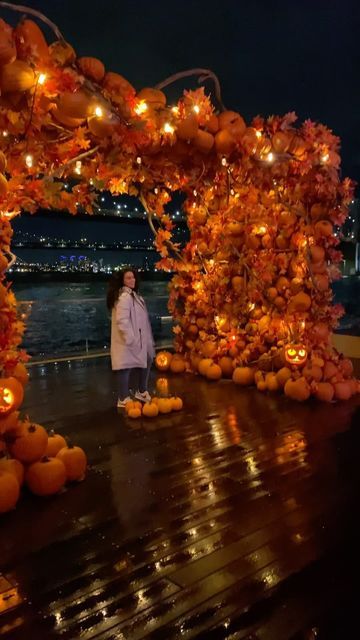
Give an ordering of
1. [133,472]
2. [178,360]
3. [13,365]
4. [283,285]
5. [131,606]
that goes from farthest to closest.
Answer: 1. [178,360]
2. [283,285]
3. [133,472]
4. [13,365]
5. [131,606]

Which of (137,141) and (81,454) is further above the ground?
(137,141)

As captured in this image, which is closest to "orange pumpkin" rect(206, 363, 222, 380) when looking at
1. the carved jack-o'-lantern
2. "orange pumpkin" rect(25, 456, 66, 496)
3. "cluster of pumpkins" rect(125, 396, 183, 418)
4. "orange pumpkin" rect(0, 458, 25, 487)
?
the carved jack-o'-lantern

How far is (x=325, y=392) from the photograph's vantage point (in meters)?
6.64

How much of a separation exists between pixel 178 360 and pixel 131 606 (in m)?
6.07

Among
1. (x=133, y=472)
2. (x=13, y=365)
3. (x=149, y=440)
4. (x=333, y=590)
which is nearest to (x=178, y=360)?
(x=149, y=440)

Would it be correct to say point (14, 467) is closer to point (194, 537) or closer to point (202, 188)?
point (194, 537)

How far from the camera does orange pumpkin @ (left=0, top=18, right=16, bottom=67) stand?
3.60 m

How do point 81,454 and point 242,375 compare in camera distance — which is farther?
point 242,375

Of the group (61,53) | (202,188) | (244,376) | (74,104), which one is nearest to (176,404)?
(244,376)

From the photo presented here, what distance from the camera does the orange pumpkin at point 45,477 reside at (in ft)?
13.6

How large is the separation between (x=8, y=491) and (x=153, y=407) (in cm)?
262

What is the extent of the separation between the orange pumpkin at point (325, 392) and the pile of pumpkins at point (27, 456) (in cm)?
346

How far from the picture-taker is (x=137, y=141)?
5145mm

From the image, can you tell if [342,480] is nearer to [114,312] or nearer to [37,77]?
[114,312]
